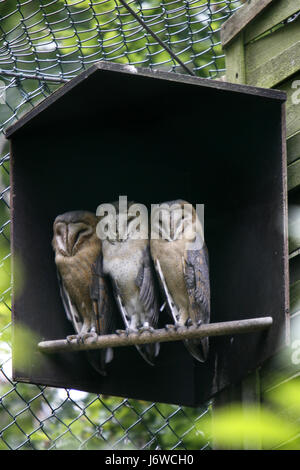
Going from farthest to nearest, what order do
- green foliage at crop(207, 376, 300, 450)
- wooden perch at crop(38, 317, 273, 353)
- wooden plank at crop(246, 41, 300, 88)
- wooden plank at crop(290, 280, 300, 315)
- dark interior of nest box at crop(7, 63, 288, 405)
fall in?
1. wooden plank at crop(246, 41, 300, 88)
2. dark interior of nest box at crop(7, 63, 288, 405)
3. wooden plank at crop(290, 280, 300, 315)
4. wooden perch at crop(38, 317, 273, 353)
5. green foliage at crop(207, 376, 300, 450)

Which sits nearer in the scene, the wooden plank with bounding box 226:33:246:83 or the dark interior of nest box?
the dark interior of nest box

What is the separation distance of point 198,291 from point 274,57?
0.98 m

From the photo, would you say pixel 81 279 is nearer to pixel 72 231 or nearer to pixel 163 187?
pixel 72 231

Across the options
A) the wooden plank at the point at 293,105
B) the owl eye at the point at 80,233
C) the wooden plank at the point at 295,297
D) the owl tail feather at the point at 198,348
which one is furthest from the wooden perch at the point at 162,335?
the wooden plank at the point at 293,105

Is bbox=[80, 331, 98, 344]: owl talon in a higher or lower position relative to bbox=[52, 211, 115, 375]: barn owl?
lower

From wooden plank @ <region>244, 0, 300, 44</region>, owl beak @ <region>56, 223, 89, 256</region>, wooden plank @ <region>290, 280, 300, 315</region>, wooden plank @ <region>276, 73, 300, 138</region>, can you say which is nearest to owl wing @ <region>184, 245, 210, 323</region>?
wooden plank @ <region>290, 280, 300, 315</region>

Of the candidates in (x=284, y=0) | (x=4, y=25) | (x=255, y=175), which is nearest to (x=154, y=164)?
(x=255, y=175)

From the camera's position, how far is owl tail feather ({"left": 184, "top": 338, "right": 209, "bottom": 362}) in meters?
3.49

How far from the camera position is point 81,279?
11.9 feet

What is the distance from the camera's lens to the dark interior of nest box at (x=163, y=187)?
333 centimetres

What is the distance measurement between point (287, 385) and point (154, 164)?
4.05 feet

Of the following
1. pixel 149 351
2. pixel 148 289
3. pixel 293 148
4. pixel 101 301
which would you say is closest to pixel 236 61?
pixel 293 148

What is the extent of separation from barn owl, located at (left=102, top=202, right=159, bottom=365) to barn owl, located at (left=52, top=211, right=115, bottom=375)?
0.06m

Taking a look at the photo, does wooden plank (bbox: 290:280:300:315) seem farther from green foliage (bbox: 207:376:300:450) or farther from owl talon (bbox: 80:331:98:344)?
owl talon (bbox: 80:331:98:344)
